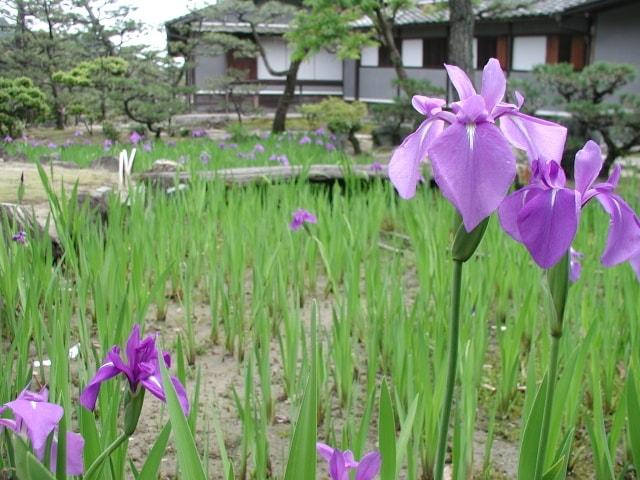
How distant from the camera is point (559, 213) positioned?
62cm

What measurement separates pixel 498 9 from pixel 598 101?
2.80 metres

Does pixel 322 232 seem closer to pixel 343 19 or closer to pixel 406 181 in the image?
pixel 406 181

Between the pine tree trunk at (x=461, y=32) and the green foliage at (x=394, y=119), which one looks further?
the green foliage at (x=394, y=119)

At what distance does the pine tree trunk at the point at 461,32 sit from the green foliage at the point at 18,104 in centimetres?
540

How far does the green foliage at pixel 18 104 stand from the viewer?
922cm

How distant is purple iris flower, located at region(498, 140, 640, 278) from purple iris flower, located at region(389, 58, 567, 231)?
0.04 meters

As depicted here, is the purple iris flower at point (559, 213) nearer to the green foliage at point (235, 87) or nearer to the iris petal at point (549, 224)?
the iris petal at point (549, 224)

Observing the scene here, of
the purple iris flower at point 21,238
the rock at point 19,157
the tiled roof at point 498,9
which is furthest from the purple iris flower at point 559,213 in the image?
the tiled roof at point 498,9

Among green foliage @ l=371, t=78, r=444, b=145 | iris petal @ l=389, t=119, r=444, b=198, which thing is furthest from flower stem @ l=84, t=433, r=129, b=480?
green foliage @ l=371, t=78, r=444, b=145

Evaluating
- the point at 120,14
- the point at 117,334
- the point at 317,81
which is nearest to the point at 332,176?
the point at 117,334

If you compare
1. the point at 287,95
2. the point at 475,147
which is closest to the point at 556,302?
the point at 475,147

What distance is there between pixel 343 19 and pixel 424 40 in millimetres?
6784

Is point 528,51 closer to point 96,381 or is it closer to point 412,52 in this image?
point 412,52

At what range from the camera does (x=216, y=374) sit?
1.84m
